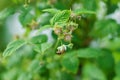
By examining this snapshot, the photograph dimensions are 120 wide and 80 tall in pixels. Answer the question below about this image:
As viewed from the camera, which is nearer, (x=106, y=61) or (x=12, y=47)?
(x=12, y=47)

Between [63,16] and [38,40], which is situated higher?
[63,16]

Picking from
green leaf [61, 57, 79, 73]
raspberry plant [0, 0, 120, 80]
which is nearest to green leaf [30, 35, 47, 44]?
raspberry plant [0, 0, 120, 80]

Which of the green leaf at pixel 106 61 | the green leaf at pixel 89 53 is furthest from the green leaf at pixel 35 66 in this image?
the green leaf at pixel 106 61

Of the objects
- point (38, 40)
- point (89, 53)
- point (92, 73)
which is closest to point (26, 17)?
point (38, 40)

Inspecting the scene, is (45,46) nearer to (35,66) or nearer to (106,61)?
(35,66)

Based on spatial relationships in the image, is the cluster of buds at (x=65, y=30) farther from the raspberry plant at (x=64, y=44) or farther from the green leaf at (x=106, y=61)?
the green leaf at (x=106, y=61)

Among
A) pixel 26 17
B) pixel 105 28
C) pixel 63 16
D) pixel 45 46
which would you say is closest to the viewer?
pixel 63 16

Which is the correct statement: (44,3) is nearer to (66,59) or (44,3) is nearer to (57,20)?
(66,59)

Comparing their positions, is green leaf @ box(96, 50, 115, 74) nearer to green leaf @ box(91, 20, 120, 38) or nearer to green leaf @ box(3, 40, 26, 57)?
green leaf @ box(91, 20, 120, 38)
